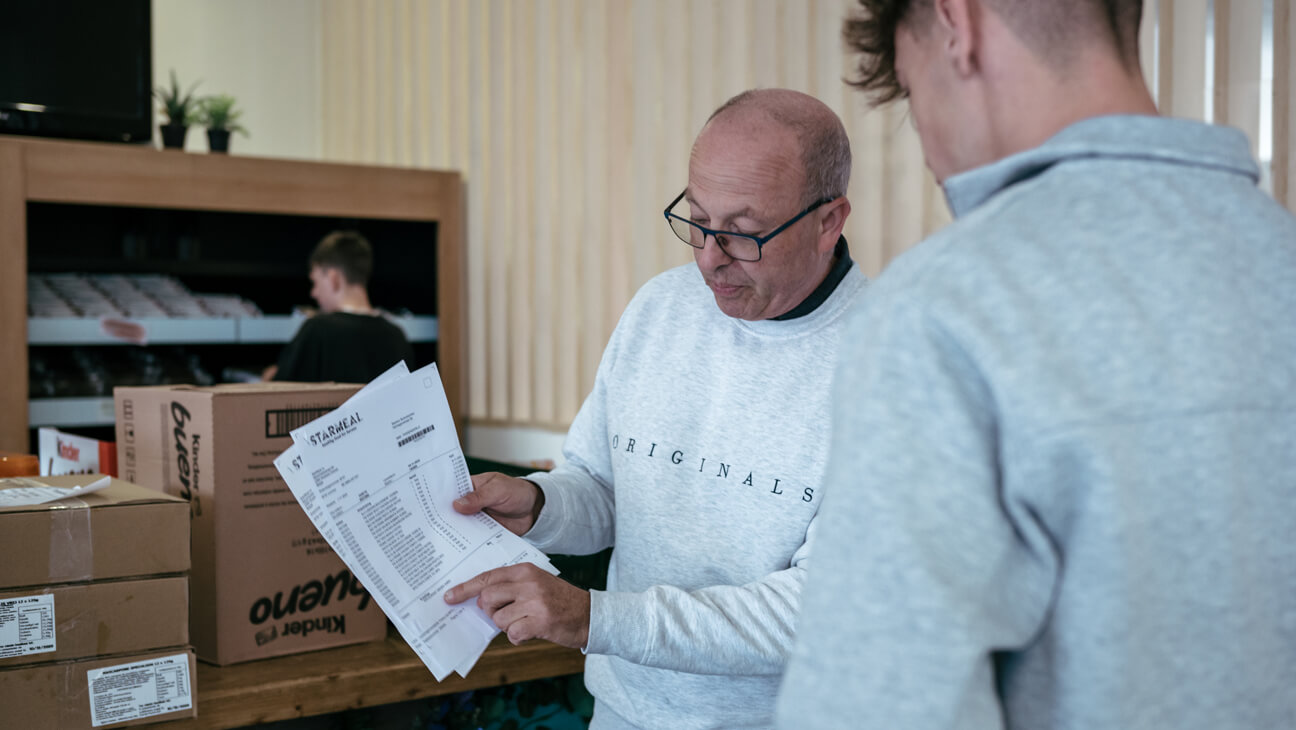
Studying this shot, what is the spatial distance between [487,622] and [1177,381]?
2.80 feet

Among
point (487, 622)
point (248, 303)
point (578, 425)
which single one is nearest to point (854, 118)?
point (578, 425)

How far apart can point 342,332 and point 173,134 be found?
90 cm

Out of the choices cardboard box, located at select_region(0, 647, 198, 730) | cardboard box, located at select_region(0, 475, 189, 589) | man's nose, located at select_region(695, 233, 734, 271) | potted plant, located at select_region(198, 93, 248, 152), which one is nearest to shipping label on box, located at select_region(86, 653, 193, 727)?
cardboard box, located at select_region(0, 647, 198, 730)

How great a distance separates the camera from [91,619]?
52.8 inches

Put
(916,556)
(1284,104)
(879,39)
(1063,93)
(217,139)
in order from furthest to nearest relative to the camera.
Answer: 1. (217,139)
2. (1284,104)
3. (879,39)
4. (1063,93)
5. (916,556)

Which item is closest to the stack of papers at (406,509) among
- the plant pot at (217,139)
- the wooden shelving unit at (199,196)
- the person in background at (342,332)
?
the person in background at (342,332)

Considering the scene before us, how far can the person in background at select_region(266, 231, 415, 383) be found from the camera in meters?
3.42

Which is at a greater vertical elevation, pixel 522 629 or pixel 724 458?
pixel 724 458

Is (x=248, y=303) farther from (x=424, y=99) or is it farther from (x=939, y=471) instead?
(x=939, y=471)

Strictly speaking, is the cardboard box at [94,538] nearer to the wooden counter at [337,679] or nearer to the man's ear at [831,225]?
the wooden counter at [337,679]

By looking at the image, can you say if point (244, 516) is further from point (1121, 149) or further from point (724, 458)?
point (1121, 149)

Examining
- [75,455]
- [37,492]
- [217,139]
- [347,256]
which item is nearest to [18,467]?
[75,455]

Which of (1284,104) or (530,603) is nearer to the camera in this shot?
(530,603)

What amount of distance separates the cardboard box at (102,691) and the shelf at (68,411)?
2162 millimetres
